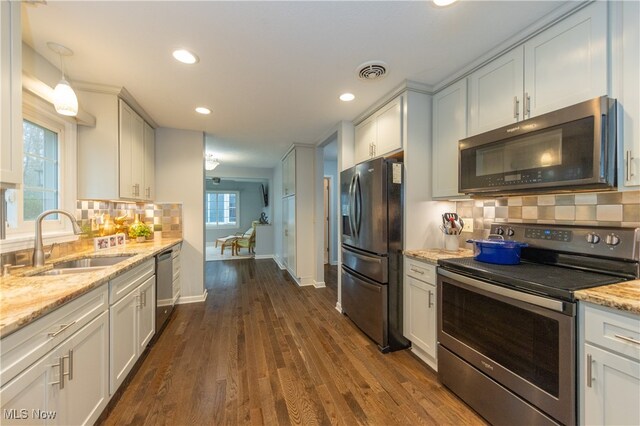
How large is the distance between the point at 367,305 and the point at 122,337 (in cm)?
197

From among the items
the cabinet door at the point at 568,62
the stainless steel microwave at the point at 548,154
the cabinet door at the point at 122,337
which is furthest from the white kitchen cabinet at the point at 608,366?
the cabinet door at the point at 122,337

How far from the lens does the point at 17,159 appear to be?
1.29 meters

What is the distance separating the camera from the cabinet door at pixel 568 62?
128 cm

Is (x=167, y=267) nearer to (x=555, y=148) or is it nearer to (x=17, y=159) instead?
(x=17, y=159)

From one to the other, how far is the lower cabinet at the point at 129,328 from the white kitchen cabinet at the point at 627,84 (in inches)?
116

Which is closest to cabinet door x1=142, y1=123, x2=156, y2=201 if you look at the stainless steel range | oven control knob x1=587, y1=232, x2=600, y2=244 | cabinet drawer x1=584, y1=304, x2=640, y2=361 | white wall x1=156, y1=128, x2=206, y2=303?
white wall x1=156, y1=128, x2=206, y2=303

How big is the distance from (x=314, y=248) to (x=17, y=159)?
350 cm

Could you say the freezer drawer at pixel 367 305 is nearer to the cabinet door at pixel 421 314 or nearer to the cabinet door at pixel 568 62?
the cabinet door at pixel 421 314

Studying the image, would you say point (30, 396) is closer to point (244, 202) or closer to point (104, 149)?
point (104, 149)

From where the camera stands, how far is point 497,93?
1765mm

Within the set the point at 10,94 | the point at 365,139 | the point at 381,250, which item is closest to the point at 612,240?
the point at 381,250

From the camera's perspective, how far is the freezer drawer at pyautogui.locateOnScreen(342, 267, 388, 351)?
2.27 metres

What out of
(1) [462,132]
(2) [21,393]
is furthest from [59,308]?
(1) [462,132]

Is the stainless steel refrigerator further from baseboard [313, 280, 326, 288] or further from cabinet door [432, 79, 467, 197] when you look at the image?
baseboard [313, 280, 326, 288]
